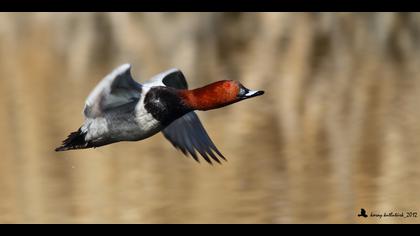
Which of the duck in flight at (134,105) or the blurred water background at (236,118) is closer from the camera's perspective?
the duck in flight at (134,105)

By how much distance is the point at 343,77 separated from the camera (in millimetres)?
8914

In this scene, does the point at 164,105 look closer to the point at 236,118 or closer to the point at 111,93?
the point at 111,93

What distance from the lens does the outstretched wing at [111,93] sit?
343cm

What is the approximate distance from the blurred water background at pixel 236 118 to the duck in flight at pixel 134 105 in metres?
2.59

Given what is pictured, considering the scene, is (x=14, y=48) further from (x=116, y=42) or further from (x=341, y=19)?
(x=341, y=19)

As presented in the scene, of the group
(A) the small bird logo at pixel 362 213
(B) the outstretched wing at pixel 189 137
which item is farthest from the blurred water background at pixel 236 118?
(B) the outstretched wing at pixel 189 137

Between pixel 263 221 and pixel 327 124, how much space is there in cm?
176

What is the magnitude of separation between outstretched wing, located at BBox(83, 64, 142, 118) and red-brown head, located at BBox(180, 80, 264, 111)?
249 millimetres

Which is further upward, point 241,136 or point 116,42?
point 116,42

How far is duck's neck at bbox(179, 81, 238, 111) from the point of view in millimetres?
3578

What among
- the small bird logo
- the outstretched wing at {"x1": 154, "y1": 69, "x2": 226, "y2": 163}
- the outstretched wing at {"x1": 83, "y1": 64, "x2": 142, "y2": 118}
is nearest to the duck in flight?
the outstretched wing at {"x1": 83, "y1": 64, "x2": 142, "y2": 118}

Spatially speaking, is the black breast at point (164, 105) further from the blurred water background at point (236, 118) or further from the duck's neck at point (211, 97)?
the blurred water background at point (236, 118)

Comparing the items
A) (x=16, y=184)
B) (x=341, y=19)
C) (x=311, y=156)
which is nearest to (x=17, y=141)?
(x=16, y=184)

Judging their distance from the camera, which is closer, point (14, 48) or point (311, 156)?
point (311, 156)
